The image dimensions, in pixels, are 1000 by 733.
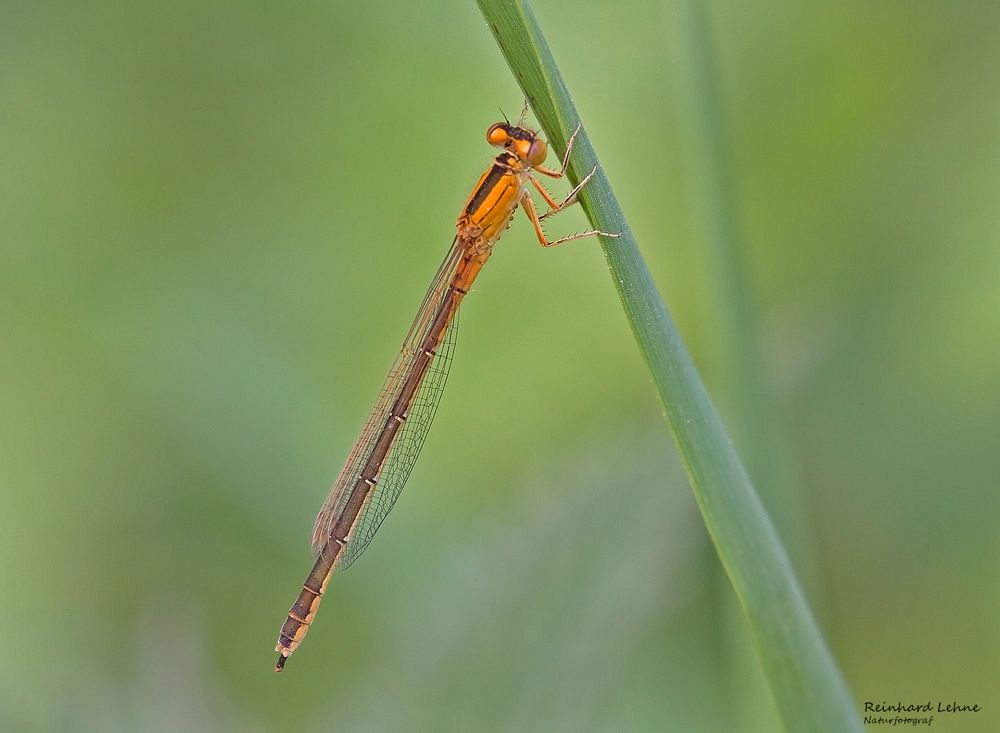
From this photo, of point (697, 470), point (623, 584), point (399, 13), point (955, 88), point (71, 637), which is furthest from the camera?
point (399, 13)

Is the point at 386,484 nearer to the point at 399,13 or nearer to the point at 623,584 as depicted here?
the point at 623,584

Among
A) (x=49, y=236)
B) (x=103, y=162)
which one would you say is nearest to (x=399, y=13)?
(x=103, y=162)

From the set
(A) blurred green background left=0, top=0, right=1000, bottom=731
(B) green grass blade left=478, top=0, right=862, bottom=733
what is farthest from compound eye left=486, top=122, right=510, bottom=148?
(B) green grass blade left=478, top=0, right=862, bottom=733
